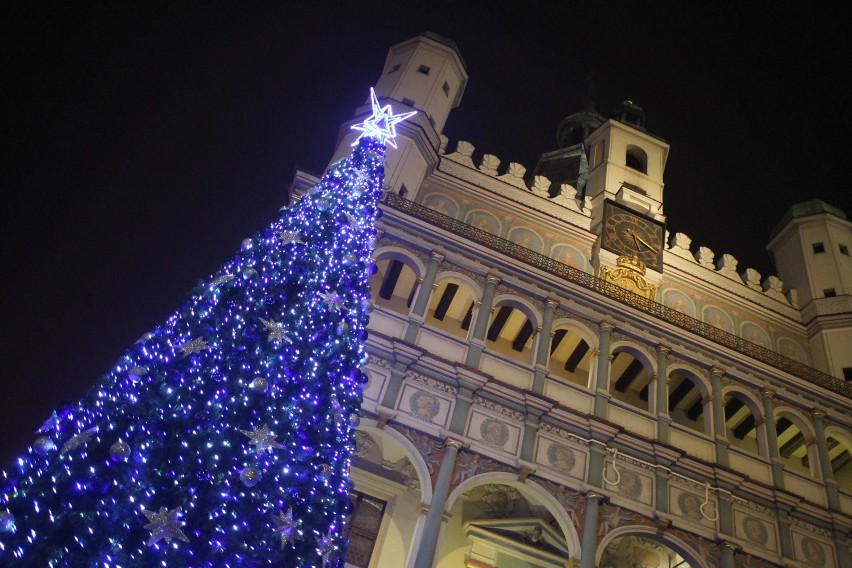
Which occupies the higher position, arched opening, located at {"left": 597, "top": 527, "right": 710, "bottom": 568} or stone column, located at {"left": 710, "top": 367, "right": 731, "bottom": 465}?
stone column, located at {"left": 710, "top": 367, "right": 731, "bottom": 465}

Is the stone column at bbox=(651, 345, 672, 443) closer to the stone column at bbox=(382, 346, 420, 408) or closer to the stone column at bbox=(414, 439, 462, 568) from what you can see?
the stone column at bbox=(414, 439, 462, 568)

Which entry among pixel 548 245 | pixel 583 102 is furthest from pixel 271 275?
pixel 583 102

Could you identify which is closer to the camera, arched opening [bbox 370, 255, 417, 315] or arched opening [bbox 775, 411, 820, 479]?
arched opening [bbox 370, 255, 417, 315]

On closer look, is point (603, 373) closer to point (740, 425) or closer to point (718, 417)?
point (718, 417)

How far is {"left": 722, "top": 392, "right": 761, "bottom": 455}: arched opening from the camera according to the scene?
60.1ft

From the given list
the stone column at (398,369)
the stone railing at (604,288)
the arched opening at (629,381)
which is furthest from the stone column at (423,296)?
the arched opening at (629,381)

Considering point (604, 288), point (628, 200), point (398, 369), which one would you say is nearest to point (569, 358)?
point (604, 288)

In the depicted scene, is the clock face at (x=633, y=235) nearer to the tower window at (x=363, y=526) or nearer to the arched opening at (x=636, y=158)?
the arched opening at (x=636, y=158)

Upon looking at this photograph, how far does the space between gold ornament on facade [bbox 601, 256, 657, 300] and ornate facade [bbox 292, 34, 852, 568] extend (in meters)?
0.07

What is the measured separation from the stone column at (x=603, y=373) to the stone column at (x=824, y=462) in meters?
5.34

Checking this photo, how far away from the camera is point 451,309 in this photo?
17781mm

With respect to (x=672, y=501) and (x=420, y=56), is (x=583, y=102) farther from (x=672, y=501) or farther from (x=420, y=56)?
(x=672, y=501)

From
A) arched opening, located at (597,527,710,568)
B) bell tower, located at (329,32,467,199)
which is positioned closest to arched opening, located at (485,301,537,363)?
bell tower, located at (329,32,467,199)

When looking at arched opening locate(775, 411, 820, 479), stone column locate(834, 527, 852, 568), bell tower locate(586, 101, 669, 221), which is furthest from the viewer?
bell tower locate(586, 101, 669, 221)
